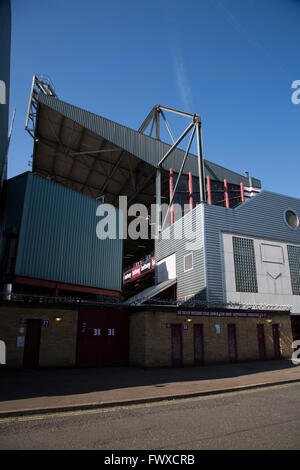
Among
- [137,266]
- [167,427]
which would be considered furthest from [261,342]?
[137,266]

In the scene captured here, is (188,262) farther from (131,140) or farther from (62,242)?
(131,140)

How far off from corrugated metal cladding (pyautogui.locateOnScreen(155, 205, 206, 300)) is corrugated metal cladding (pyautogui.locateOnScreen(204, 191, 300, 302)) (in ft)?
1.88

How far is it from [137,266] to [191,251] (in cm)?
1360

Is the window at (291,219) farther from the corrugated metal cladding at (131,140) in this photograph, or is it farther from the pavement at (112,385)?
the pavement at (112,385)

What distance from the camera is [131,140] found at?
114ft

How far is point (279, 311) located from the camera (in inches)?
908

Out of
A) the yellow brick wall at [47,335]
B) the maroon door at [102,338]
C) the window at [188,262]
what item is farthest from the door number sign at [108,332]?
the window at [188,262]

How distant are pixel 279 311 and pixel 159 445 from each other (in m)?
20.4

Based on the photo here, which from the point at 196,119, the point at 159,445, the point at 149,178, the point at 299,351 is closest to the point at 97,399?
the point at 159,445

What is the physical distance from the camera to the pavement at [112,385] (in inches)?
338

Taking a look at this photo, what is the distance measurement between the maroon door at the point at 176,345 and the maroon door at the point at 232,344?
3.94 metres

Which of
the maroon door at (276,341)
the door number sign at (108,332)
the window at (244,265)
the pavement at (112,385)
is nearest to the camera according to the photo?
the pavement at (112,385)

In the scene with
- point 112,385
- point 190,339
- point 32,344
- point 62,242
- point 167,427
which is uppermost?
point 62,242

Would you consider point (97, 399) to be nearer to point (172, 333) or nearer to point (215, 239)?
point (172, 333)
